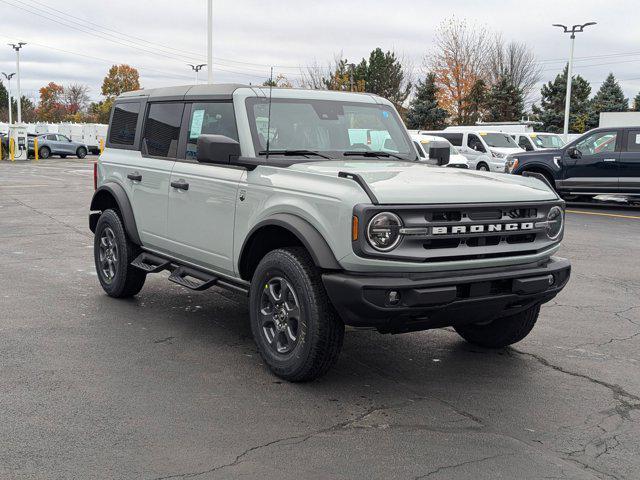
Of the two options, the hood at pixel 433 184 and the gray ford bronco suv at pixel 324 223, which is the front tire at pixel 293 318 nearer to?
the gray ford bronco suv at pixel 324 223

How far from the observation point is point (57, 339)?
5.62m

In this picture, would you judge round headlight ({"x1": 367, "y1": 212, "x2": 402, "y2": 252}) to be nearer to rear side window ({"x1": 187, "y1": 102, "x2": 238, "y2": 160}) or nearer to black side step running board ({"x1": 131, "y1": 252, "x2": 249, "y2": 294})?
black side step running board ({"x1": 131, "y1": 252, "x2": 249, "y2": 294})

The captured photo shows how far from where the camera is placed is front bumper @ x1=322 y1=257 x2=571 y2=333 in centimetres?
407

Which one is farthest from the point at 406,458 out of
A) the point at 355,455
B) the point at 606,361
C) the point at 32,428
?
the point at 606,361

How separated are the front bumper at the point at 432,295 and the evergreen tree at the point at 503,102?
179 ft

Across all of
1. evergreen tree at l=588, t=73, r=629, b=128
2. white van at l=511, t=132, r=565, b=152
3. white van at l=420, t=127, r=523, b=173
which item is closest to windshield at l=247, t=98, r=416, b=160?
white van at l=420, t=127, r=523, b=173

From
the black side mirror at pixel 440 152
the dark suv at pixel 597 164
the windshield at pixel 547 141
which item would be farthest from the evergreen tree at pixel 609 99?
the black side mirror at pixel 440 152

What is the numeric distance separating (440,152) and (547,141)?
25550mm

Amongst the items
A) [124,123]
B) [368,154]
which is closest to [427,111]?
[124,123]

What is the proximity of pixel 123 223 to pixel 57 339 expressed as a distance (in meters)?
1.43

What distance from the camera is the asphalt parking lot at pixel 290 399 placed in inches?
140

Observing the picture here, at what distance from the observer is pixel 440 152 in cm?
621

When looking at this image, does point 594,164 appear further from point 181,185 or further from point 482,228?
point 482,228

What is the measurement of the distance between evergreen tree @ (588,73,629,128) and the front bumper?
205 ft
